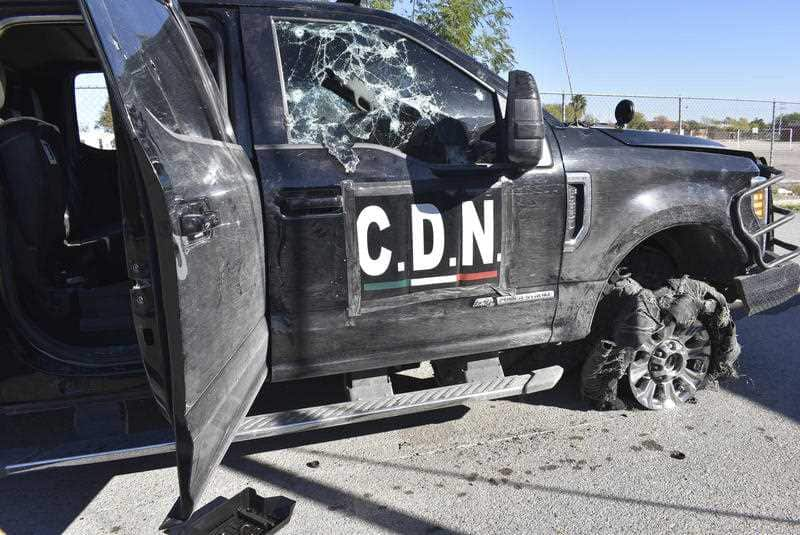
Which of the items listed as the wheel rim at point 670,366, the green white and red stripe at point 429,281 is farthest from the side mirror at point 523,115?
the wheel rim at point 670,366

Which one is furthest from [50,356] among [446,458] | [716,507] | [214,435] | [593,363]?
[716,507]

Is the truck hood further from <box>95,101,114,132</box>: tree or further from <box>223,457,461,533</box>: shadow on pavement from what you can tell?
<box>95,101,114,132</box>: tree

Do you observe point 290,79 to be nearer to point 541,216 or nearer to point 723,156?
point 541,216

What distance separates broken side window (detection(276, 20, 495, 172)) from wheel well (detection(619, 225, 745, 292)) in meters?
1.31

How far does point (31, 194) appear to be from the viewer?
314 centimetres

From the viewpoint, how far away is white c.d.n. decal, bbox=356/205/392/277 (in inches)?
107

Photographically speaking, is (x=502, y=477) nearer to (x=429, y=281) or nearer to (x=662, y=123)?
(x=429, y=281)

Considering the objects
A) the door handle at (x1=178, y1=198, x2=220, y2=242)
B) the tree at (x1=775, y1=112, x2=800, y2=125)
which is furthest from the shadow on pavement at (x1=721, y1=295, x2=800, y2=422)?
the tree at (x1=775, y1=112, x2=800, y2=125)

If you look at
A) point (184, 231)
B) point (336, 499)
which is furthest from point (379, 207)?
point (336, 499)

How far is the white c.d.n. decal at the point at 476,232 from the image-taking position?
113 inches

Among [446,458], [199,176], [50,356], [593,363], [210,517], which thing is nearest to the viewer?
[199,176]

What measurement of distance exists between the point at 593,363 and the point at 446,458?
99cm

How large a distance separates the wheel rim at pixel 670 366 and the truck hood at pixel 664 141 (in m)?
0.97

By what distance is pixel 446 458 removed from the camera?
3152 mm
